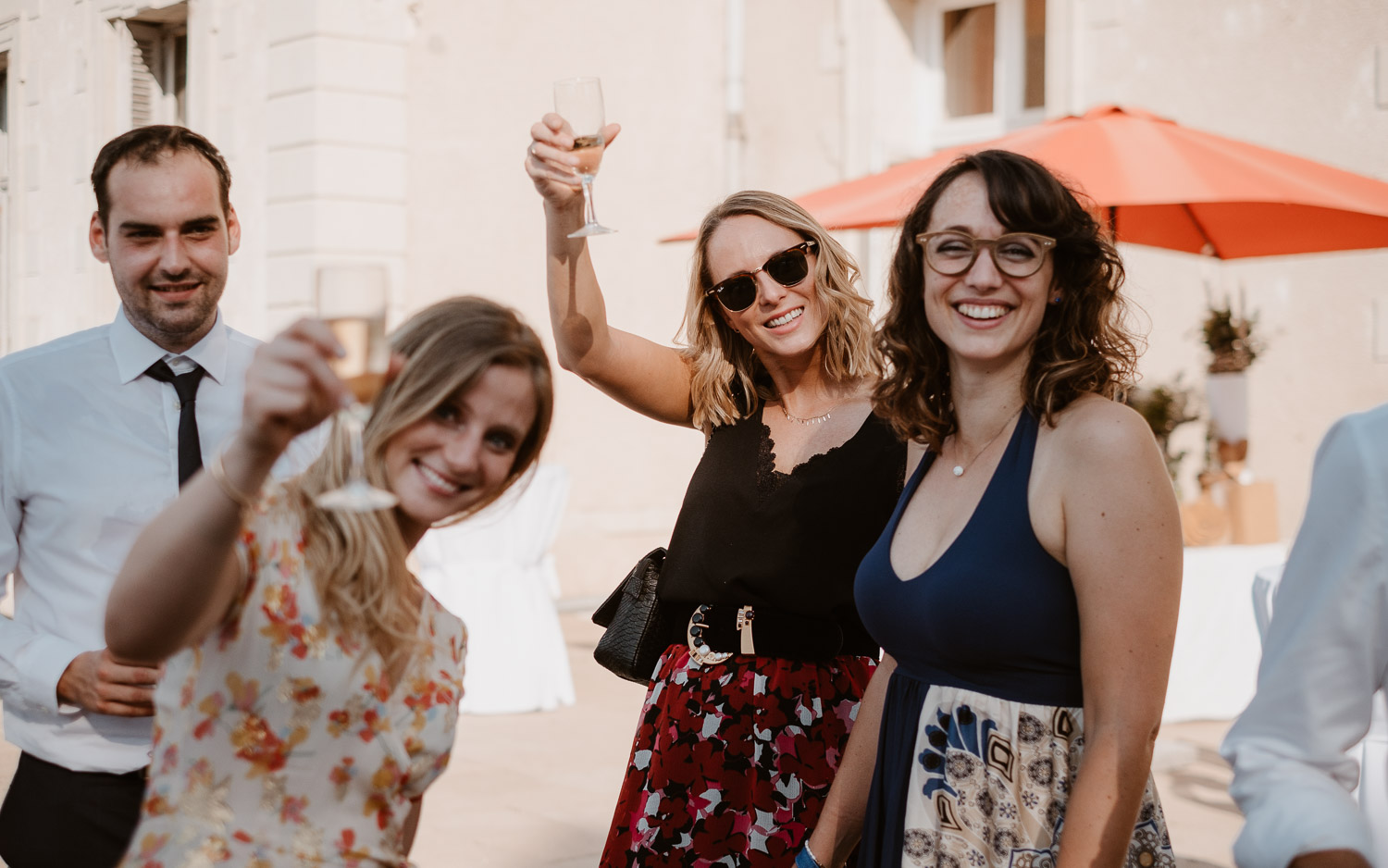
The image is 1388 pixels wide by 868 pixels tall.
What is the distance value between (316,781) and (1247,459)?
7.45m

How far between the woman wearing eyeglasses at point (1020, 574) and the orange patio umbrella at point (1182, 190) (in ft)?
7.49

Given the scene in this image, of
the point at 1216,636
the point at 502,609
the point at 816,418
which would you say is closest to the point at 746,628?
the point at 816,418

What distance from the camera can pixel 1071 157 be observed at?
4.87 metres

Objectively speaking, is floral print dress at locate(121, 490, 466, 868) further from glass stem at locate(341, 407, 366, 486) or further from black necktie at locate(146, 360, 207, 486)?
black necktie at locate(146, 360, 207, 486)

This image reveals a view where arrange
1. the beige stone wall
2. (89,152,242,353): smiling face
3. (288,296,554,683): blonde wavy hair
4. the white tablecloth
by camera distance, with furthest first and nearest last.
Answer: the beige stone wall < the white tablecloth < (89,152,242,353): smiling face < (288,296,554,683): blonde wavy hair

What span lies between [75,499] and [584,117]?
1.08 m

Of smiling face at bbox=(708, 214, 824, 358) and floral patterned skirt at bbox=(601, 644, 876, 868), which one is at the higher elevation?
smiling face at bbox=(708, 214, 824, 358)

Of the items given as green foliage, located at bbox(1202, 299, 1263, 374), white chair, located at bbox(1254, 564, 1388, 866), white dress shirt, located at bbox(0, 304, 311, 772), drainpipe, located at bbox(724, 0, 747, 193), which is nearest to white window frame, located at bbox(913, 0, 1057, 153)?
drainpipe, located at bbox(724, 0, 747, 193)

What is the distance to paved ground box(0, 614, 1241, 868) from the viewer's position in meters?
4.55

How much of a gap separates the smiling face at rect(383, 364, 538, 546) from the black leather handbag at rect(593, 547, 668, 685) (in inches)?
46.3

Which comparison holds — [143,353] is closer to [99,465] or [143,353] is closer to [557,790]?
[99,465]

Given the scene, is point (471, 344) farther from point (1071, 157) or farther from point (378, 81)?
point (378, 81)

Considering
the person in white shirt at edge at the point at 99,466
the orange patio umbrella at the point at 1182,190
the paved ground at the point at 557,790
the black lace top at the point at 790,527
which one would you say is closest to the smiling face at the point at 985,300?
the black lace top at the point at 790,527

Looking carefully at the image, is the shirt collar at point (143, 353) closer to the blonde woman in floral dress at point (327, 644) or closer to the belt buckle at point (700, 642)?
the blonde woman in floral dress at point (327, 644)
